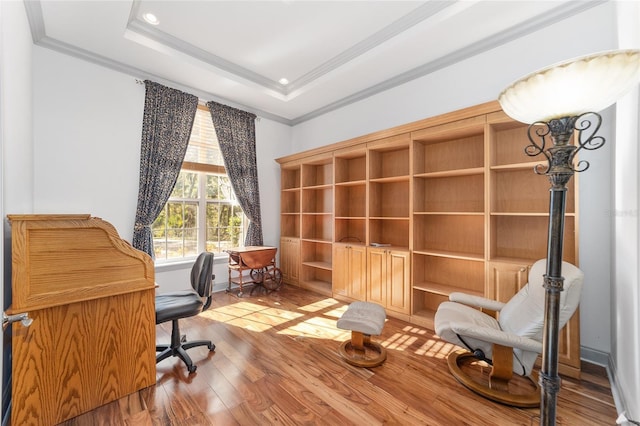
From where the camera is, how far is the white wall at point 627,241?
1.41m

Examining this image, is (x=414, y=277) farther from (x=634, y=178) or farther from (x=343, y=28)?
(x=343, y=28)

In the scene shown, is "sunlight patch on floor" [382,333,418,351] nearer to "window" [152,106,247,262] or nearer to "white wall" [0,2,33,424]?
"white wall" [0,2,33,424]

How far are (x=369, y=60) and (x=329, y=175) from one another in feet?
6.26

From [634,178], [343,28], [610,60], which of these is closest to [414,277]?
[634,178]

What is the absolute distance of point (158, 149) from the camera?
3559 millimetres

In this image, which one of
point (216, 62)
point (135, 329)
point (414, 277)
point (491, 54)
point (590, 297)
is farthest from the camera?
point (216, 62)

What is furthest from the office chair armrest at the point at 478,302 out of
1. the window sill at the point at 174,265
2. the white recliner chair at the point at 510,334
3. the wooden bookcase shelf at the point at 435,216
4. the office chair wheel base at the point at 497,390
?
the window sill at the point at 174,265

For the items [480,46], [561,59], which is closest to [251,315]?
[480,46]

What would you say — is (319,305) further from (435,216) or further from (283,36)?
(283,36)

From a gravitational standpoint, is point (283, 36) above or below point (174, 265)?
above

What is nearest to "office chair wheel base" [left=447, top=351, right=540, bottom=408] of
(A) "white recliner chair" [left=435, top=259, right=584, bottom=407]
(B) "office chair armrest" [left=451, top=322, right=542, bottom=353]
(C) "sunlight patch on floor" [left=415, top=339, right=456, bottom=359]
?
(A) "white recliner chair" [left=435, top=259, right=584, bottom=407]

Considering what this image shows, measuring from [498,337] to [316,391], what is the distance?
1.32 m

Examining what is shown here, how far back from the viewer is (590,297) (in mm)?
2256

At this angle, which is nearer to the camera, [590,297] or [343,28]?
[590,297]
